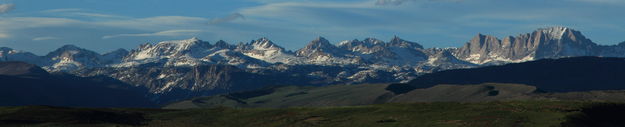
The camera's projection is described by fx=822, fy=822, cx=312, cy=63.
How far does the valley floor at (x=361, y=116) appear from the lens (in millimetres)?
88500

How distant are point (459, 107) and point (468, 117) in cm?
1156

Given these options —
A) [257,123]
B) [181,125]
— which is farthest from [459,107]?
[181,125]

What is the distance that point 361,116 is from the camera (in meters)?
104

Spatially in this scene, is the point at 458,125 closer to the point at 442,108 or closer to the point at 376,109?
the point at 442,108

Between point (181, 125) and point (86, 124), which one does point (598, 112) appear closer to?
point (181, 125)

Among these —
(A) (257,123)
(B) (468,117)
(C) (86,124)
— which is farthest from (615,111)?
(C) (86,124)

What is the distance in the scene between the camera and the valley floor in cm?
8850

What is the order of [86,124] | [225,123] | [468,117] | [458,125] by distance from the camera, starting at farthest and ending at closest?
1. [225,123]
2. [86,124]
3. [468,117]
4. [458,125]

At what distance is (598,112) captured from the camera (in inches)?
3649

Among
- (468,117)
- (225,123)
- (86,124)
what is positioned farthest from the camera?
(225,123)

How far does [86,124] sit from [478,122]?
47257mm

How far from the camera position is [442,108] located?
342 ft

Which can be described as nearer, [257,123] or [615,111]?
[615,111]

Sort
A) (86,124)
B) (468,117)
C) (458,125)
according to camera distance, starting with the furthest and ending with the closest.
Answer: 1. (86,124)
2. (468,117)
3. (458,125)
